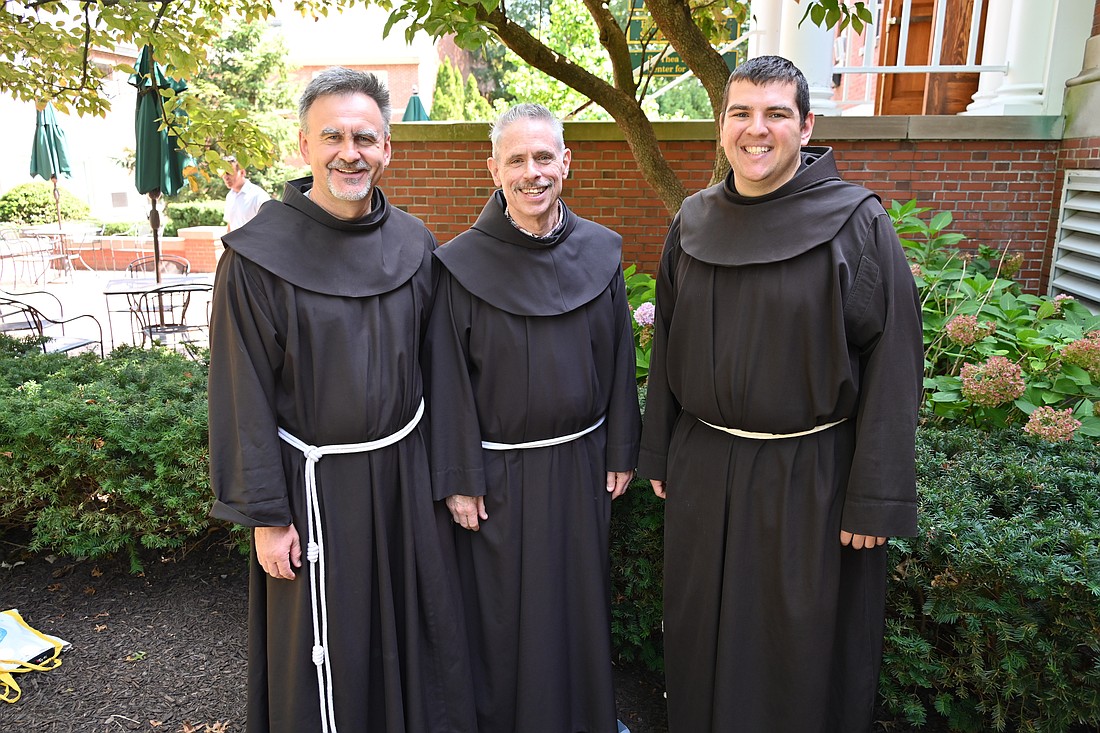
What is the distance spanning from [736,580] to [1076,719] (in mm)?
1049

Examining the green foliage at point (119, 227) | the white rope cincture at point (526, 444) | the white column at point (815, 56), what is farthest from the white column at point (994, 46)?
the green foliage at point (119, 227)

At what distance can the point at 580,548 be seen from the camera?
2.75 m

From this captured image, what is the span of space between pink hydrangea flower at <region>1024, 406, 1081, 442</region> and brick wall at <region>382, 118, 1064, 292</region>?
375 cm

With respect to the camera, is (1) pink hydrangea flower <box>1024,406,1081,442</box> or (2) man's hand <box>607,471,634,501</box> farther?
(1) pink hydrangea flower <box>1024,406,1081,442</box>

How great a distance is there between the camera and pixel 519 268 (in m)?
2.63

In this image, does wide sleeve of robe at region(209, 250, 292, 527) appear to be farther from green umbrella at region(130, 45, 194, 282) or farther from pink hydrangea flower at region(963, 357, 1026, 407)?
green umbrella at region(130, 45, 194, 282)

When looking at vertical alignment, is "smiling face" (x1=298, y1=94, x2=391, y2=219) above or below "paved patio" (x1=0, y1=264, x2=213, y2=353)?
above

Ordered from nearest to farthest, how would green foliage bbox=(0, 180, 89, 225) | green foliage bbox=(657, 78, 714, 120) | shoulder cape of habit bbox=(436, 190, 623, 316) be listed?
shoulder cape of habit bbox=(436, 190, 623, 316) → green foliage bbox=(0, 180, 89, 225) → green foliage bbox=(657, 78, 714, 120)

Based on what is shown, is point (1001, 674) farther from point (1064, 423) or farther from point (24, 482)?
point (24, 482)

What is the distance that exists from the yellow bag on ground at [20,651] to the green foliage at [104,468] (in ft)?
1.13

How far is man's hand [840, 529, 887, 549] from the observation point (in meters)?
2.29

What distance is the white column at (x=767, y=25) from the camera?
294 inches

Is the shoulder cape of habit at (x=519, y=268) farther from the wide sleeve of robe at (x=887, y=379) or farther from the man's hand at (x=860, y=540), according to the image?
the man's hand at (x=860, y=540)

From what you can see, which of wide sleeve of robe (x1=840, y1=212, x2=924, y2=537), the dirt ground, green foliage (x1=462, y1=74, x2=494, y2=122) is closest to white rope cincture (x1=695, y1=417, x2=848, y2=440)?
wide sleeve of robe (x1=840, y1=212, x2=924, y2=537)
